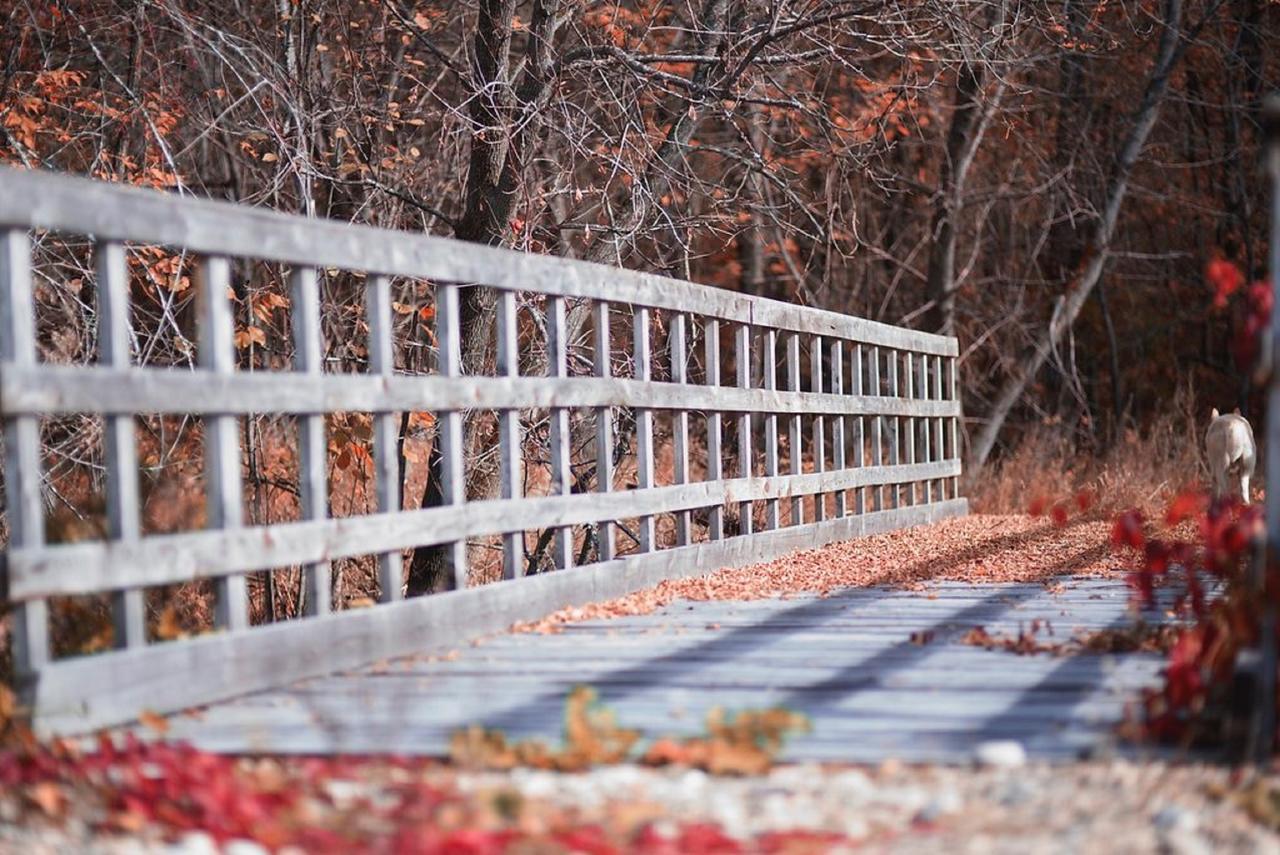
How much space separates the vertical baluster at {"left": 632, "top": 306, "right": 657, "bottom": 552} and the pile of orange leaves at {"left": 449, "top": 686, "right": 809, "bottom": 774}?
3614mm

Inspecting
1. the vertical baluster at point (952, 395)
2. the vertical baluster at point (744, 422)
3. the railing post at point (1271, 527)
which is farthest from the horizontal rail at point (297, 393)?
the vertical baluster at point (952, 395)

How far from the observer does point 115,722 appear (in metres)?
4.11

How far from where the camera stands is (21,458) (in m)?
3.96

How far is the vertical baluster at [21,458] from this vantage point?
3902 millimetres

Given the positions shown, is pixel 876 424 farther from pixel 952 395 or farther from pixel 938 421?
pixel 952 395

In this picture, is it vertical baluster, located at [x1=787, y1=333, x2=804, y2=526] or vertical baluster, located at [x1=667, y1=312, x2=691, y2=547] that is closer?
vertical baluster, located at [x1=667, y1=312, x2=691, y2=547]

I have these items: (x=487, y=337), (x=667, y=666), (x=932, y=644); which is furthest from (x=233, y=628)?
(x=487, y=337)

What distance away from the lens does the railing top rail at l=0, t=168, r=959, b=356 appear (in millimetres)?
4133

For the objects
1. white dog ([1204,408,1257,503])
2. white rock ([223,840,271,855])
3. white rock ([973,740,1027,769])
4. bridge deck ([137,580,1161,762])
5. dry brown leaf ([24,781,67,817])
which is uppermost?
white dog ([1204,408,1257,503])

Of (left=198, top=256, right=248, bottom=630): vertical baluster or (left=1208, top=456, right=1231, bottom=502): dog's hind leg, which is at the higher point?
(left=198, top=256, right=248, bottom=630): vertical baluster

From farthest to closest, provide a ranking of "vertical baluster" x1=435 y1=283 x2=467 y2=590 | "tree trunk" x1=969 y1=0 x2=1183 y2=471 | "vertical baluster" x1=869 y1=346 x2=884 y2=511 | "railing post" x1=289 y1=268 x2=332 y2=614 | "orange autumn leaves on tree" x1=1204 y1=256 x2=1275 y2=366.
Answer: "tree trunk" x1=969 y1=0 x2=1183 y2=471, "vertical baluster" x1=869 y1=346 x2=884 y2=511, "vertical baluster" x1=435 y1=283 x2=467 y2=590, "railing post" x1=289 y1=268 x2=332 y2=614, "orange autumn leaves on tree" x1=1204 y1=256 x2=1275 y2=366

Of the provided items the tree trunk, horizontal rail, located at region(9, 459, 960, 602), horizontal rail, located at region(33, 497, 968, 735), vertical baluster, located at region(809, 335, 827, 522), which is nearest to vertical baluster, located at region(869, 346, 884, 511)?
vertical baluster, located at region(809, 335, 827, 522)

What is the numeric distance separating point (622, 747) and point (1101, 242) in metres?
14.2

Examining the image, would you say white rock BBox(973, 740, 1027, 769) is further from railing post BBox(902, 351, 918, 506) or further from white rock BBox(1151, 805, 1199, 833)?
railing post BBox(902, 351, 918, 506)
